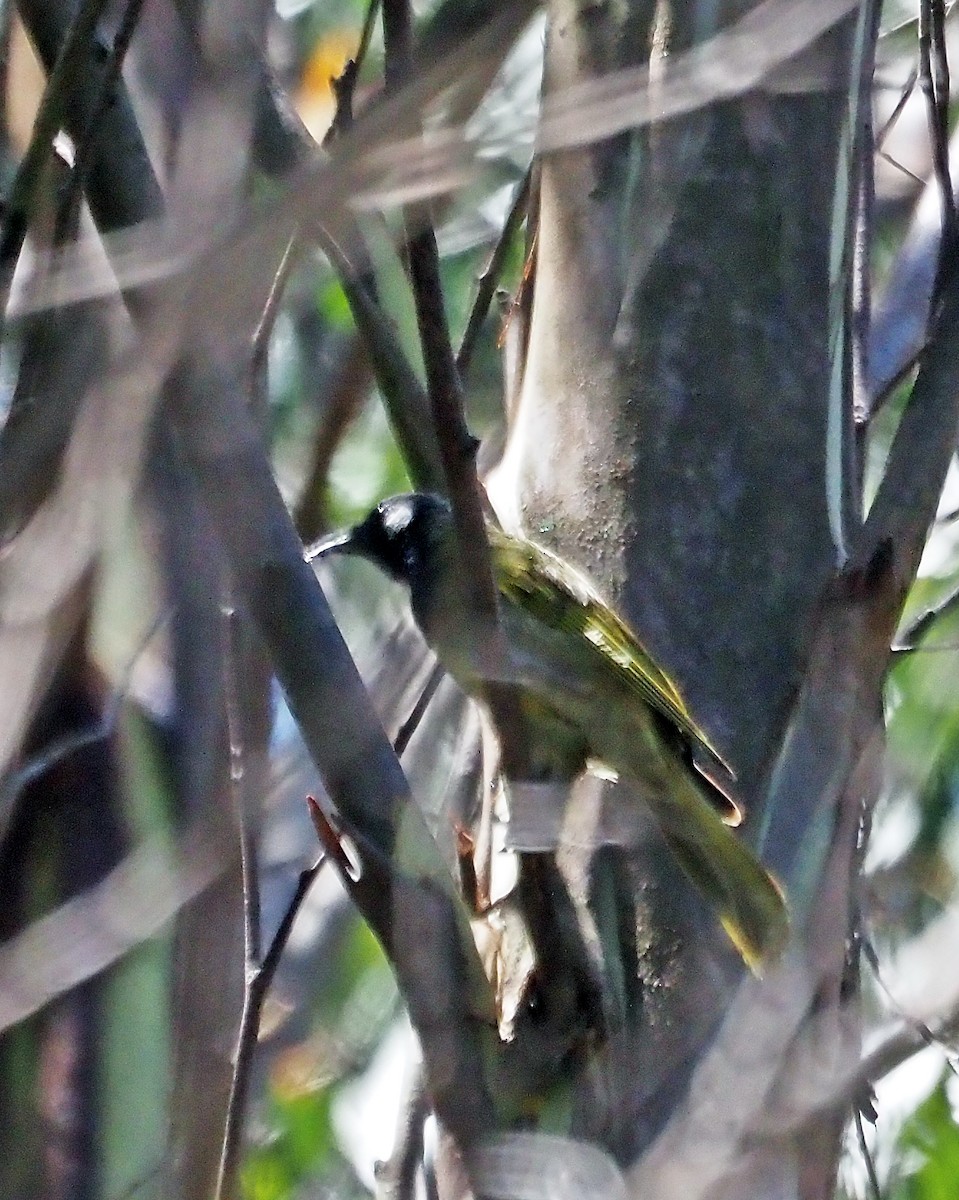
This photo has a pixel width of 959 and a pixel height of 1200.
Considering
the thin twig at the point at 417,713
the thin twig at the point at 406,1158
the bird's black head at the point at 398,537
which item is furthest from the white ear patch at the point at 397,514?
the thin twig at the point at 406,1158

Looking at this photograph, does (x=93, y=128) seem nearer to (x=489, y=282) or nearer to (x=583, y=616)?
(x=489, y=282)

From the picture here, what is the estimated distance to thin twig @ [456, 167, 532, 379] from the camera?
10.1 feet

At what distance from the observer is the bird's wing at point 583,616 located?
9.40ft

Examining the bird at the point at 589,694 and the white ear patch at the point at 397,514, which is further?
the white ear patch at the point at 397,514

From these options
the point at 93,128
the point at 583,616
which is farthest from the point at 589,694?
the point at 93,128

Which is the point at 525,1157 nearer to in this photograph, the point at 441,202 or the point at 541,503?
the point at 541,503

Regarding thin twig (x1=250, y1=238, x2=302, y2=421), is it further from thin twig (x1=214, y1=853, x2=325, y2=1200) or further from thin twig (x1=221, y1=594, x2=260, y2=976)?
thin twig (x1=214, y1=853, x2=325, y2=1200)

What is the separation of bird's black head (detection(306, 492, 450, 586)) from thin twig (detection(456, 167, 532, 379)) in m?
0.35

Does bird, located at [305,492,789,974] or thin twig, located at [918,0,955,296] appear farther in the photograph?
thin twig, located at [918,0,955,296]

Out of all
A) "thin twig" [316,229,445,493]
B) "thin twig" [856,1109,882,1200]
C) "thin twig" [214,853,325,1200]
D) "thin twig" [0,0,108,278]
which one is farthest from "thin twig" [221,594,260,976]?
"thin twig" [856,1109,882,1200]

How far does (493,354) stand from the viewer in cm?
529

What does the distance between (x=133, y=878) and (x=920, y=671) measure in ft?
7.83

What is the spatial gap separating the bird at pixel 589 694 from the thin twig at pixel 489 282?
0.26 meters

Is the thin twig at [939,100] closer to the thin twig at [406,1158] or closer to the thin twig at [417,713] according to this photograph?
the thin twig at [417,713]
